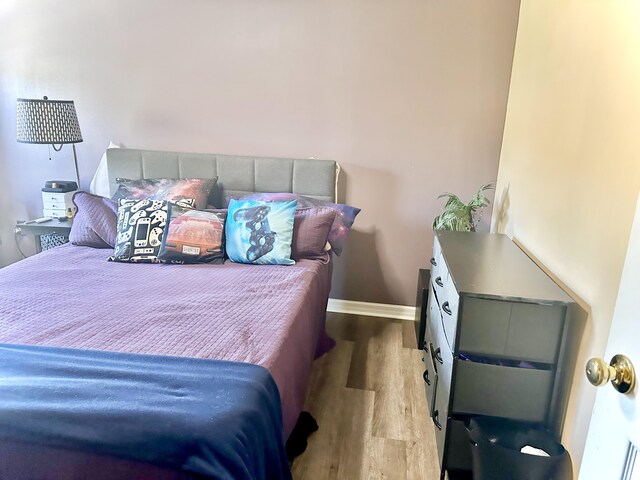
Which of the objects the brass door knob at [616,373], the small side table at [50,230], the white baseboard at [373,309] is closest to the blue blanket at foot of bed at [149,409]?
the brass door knob at [616,373]

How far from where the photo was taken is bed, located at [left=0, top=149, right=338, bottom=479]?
1102 millimetres

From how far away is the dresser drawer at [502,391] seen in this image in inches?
63.4

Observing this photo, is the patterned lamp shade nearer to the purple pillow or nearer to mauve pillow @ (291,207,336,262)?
the purple pillow

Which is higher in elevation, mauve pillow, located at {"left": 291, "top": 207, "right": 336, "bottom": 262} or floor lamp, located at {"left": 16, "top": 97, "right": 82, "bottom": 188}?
floor lamp, located at {"left": 16, "top": 97, "right": 82, "bottom": 188}

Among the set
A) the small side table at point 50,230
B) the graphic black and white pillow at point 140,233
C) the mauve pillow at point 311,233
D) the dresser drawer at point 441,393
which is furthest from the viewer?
the small side table at point 50,230

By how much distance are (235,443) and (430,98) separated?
2431mm

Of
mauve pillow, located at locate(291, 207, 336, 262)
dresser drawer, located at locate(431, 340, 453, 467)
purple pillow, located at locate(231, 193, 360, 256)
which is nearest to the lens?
dresser drawer, located at locate(431, 340, 453, 467)

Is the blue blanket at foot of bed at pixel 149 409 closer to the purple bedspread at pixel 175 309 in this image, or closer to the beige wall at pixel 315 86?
the purple bedspread at pixel 175 309

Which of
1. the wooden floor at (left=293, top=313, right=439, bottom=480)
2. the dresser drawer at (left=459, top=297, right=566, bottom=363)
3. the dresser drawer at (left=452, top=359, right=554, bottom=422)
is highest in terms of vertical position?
the dresser drawer at (left=459, top=297, right=566, bottom=363)

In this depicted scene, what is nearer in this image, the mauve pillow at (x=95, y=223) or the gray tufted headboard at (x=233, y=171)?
the mauve pillow at (x=95, y=223)

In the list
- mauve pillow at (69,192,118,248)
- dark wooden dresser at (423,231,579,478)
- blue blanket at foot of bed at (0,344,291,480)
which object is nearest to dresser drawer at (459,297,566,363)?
dark wooden dresser at (423,231,579,478)

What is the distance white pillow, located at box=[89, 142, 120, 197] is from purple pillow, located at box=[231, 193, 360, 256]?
110 cm

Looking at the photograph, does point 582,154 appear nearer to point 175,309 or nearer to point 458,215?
point 458,215

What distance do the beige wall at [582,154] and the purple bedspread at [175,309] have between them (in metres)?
1.04
